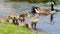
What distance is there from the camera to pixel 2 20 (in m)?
13.8

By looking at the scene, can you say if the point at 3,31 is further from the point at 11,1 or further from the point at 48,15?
the point at 11,1

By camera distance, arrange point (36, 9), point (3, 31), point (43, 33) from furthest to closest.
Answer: point (36, 9) → point (43, 33) → point (3, 31)

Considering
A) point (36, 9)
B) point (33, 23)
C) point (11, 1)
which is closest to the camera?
point (33, 23)

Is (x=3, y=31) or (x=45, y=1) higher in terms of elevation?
(x=3, y=31)

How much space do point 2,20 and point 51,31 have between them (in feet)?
10.4

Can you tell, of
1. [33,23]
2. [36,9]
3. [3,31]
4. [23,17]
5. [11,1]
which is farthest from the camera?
[11,1]

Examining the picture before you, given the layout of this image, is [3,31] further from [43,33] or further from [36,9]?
[36,9]

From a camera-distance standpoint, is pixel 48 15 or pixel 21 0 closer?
pixel 48 15

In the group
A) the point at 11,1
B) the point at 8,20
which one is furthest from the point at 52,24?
the point at 11,1

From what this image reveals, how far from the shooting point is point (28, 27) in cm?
1313

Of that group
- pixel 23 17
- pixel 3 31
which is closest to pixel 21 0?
pixel 23 17

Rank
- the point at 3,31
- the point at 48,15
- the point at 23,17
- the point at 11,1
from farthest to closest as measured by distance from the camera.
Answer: the point at 11,1
the point at 48,15
the point at 23,17
the point at 3,31

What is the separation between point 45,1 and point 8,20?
1432 centimetres

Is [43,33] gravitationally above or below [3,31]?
below
